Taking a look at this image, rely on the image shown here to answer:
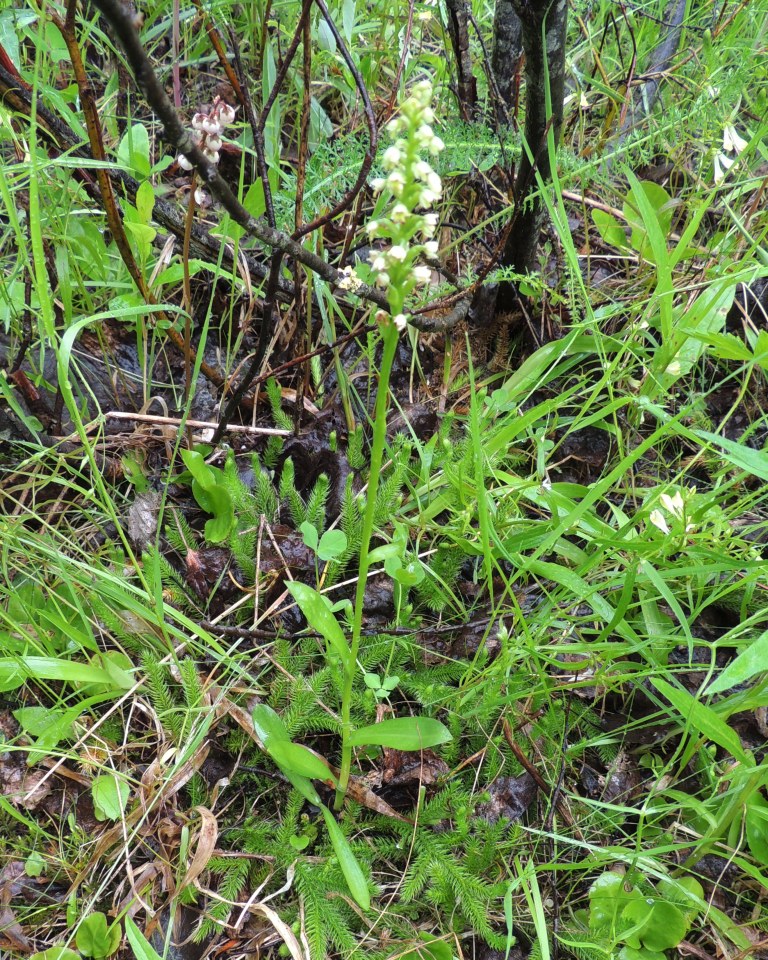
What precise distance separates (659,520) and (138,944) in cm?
149

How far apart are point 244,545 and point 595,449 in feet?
3.92

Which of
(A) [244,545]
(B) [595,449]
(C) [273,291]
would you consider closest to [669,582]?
(B) [595,449]

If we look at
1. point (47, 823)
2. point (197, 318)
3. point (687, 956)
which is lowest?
point (687, 956)

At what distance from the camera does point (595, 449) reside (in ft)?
7.36

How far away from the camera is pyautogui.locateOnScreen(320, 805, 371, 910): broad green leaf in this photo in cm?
136

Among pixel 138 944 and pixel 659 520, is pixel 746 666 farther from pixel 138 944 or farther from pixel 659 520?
Answer: pixel 138 944

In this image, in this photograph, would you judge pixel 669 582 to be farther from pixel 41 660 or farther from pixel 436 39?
pixel 436 39

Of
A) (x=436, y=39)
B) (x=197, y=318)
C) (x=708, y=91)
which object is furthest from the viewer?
(x=436, y=39)

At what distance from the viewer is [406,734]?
1.38 meters

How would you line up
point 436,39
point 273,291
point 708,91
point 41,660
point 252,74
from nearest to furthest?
point 41,660
point 273,291
point 708,91
point 252,74
point 436,39

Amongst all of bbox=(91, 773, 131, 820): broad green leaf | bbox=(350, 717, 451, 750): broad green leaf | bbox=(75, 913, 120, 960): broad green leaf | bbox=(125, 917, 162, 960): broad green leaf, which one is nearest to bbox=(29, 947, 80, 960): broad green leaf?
bbox=(75, 913, 120, 960): broad green leaf

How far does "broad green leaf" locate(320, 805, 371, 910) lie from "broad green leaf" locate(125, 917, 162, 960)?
0.41 meters

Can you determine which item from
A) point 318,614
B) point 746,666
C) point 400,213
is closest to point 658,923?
point 746,666

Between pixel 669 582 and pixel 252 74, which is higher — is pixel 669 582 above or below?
below
